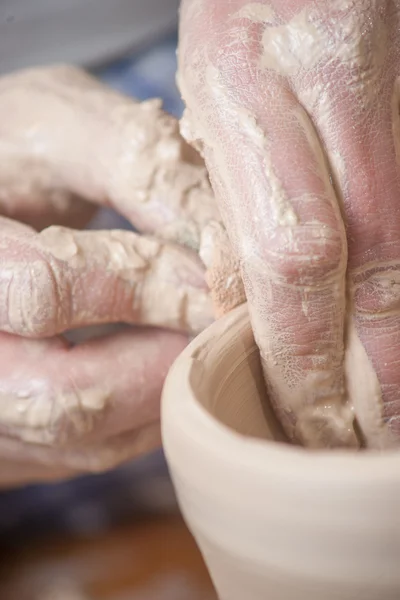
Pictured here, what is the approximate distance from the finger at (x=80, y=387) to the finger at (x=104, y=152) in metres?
0.15

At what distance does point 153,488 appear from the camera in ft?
4.20

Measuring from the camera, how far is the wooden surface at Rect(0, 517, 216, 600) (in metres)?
1.06

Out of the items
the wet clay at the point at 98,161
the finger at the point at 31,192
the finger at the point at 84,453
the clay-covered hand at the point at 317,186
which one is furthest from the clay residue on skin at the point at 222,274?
the finger at the point at 31,192

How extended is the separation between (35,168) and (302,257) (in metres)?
0.58

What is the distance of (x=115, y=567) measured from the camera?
3.66ft

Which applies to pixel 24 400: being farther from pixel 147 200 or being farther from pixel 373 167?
pixel 373 167

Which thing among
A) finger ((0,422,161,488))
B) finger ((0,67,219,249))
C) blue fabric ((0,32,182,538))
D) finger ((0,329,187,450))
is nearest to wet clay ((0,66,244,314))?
finger ((0,67,219,249))

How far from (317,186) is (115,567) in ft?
2.44

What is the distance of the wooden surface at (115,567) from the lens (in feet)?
3.48

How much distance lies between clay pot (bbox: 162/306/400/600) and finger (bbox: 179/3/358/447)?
0.11 m

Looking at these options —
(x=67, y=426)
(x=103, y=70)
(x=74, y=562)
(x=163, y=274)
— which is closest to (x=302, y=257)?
(x=163, y=274)

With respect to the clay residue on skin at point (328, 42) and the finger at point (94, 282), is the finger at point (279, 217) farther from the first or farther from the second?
the finger at point (94, 282)

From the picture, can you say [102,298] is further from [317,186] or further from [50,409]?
[317,186]

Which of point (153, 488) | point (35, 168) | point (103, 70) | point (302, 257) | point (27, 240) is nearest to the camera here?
point (302, 257)
